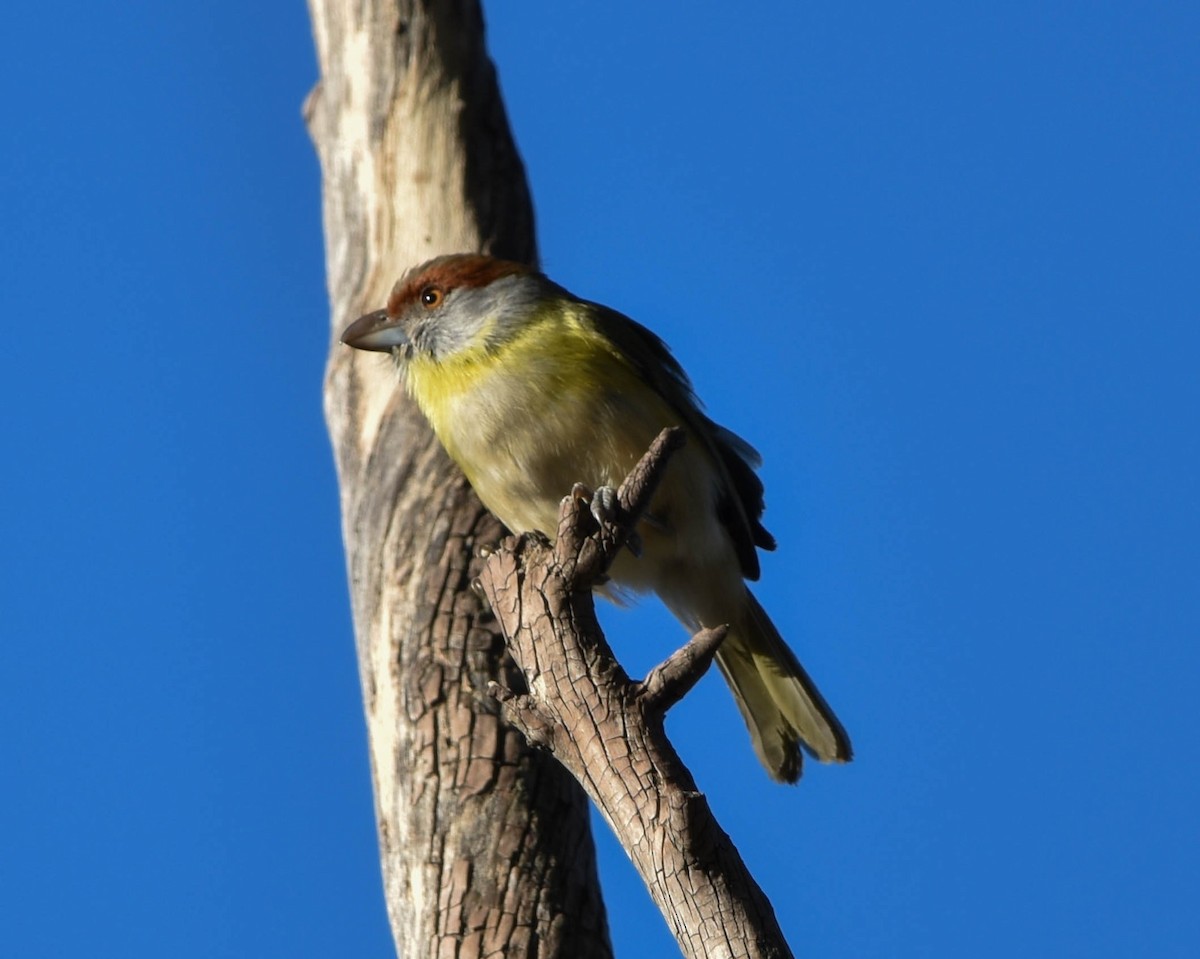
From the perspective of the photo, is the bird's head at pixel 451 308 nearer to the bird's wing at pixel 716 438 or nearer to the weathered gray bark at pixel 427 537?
the bird's wing at pixel 716 438

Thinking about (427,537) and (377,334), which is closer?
(377,334)

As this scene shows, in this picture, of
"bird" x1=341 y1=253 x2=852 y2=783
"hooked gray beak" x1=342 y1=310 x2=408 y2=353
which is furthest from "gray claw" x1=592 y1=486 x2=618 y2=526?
"hooked gray beak" x1=342 y1=310 x2=408 y2=353

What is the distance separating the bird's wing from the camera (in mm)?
5398

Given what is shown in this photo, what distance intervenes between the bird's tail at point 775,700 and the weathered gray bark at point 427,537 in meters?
0.76

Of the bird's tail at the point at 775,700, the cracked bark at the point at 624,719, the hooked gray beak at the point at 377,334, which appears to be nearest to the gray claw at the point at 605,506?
the cracked bark at the point at 624,719

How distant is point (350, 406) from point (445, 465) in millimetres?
680

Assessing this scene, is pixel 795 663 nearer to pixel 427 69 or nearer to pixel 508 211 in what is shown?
pixel 508 211

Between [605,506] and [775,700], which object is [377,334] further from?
[775,700]

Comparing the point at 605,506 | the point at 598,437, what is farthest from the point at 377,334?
the point at 605,506

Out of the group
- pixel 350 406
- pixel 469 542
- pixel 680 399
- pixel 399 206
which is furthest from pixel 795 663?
pixel 399 206

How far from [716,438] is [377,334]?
1.32m

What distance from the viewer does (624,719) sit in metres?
3.87

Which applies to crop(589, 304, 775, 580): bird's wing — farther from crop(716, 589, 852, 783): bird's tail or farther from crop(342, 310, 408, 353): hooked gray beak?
crop(342, 310, 408, 353): hooked gray beak

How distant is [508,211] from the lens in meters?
7.06
